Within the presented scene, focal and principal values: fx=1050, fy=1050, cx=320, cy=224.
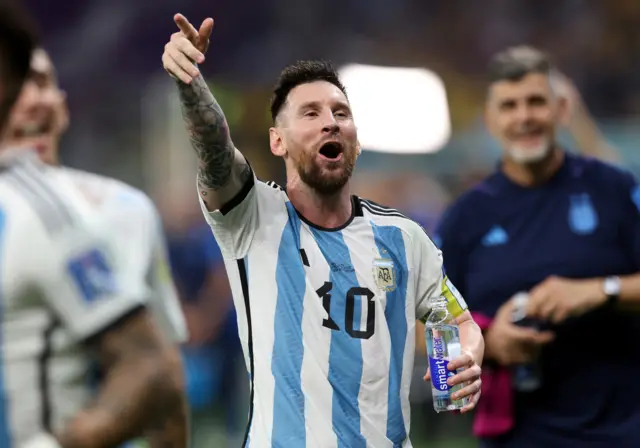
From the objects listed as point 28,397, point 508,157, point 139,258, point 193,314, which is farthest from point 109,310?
point 193,314

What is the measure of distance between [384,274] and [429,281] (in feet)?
0.67

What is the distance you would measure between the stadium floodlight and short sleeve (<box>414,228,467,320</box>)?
966 centimetres

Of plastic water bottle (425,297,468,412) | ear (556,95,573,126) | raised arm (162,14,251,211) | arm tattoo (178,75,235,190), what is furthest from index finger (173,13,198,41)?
ear (556,95,573,126)

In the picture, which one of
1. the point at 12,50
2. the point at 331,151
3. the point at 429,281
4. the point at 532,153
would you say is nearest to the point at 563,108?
the point at 532,153

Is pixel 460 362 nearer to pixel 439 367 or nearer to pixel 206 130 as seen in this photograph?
pixel 439 367

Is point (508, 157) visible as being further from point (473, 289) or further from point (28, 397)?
point (28, 397)

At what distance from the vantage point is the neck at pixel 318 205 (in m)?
A: 3.28

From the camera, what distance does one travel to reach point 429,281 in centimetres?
336

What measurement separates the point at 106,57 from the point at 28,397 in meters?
11.7

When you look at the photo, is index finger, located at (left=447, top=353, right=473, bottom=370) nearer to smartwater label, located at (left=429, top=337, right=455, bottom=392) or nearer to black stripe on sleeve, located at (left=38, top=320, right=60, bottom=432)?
smartwater label, located at (left=429, top=337, right=455, bottom=392)

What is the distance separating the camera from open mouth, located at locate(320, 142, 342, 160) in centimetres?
323

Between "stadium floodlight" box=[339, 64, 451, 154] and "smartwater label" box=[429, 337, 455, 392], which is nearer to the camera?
"smartwater label" box=[429, 337, 455, 392]

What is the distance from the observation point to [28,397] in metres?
2.46

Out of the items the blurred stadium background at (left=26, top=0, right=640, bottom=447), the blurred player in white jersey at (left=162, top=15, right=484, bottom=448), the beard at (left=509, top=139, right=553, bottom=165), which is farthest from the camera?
the blurred stadium background at (left=26, top=0, right=640, bottom=447)
